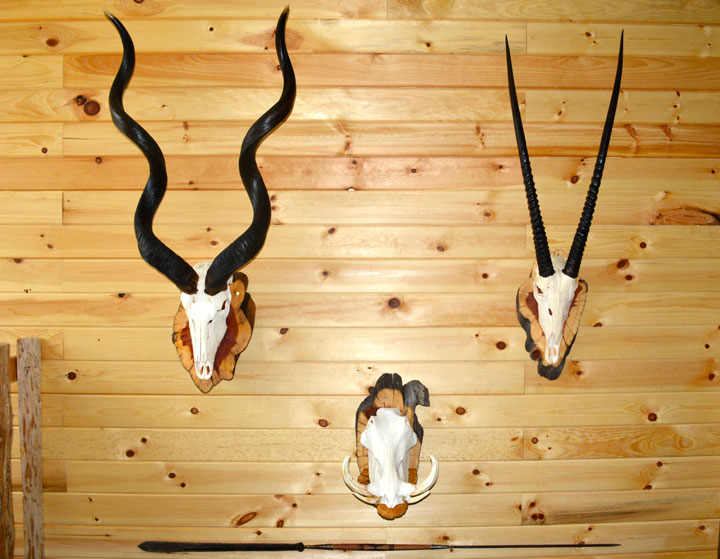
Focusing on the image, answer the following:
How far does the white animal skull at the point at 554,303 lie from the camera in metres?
1.88

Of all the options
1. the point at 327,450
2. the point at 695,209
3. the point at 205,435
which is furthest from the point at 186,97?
the point at 695,209

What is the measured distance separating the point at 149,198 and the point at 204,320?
1.53ft

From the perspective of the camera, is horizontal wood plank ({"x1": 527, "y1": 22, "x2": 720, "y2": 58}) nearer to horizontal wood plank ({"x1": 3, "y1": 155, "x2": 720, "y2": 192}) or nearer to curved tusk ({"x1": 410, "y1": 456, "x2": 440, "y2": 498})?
horizontal wood plank ({"x1": 3, "y1": 155, "x2": 720, "y2": 192})

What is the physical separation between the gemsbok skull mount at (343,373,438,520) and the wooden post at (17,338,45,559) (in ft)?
4.32

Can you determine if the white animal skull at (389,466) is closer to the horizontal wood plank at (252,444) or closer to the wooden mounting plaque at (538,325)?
the horizontal wood plank at (252,444)

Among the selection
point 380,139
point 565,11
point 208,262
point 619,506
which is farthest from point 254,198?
point 619,506

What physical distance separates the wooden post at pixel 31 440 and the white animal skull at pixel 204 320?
2.50 ft

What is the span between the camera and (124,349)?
2129 millimetres

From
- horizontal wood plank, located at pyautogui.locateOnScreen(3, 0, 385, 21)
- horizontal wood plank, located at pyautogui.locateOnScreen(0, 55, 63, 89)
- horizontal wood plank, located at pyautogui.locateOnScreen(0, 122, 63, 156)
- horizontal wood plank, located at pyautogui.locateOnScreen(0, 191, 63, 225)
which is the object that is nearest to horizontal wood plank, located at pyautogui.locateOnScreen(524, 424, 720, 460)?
horizontal wood plank, located at pyautogui.locateOnScreen(3, 0, 385, 21)

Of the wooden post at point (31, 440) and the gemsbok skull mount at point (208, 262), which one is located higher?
the gemsbok skull mount at point (208, 262)

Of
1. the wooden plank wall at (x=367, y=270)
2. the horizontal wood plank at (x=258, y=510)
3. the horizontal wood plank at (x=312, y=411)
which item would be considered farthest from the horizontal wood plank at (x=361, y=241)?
Result: the horizontal wood plank at (x=258, y=510)

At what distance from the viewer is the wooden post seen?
205 cm

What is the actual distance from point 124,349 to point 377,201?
1238 millimetres

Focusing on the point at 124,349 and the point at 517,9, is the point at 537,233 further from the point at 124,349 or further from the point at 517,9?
the point at 124,349
